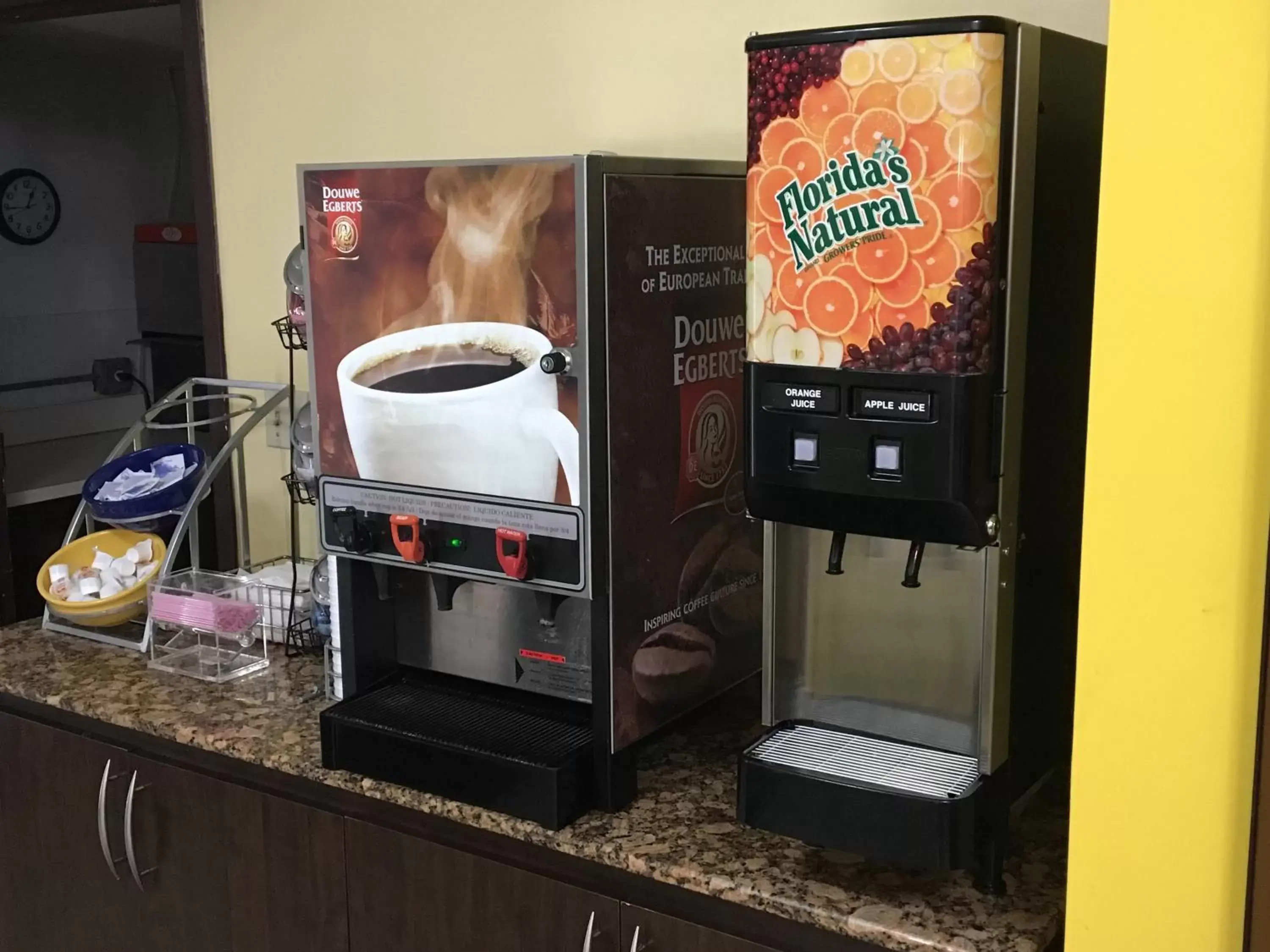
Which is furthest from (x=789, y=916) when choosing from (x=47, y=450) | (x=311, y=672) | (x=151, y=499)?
(x=47, y=450)

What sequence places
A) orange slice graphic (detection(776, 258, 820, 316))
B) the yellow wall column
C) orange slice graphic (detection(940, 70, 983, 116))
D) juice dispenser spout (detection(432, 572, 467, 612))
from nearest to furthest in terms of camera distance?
1. the yellow wall column
2. orange slice graphic (detection(940, 70, 983, 116))
3. orange slice graphic (detection(776, 258, 820, 316))
4. juice dispenser spout (detection(432, 572, 467, 612))

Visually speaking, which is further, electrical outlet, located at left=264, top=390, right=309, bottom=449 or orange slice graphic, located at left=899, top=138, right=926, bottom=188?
electrical outlet, located at left=264, top=390, right=309, bottom=449

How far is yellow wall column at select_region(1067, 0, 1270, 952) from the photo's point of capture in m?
0.88

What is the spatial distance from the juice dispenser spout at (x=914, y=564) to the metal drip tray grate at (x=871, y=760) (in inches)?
7.0

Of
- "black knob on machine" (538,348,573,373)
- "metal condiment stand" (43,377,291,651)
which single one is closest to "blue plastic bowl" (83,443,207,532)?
"metal condiment stand" (43,377,291,651)

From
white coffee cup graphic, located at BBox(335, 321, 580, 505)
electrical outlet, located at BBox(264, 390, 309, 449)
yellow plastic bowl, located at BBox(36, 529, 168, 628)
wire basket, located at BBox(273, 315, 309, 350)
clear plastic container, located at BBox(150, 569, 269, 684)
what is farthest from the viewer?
electrical outlet, located at BBox(264, 390, 309, 449)

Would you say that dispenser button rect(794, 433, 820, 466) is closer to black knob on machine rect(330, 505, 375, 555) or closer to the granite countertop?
the granite countertop

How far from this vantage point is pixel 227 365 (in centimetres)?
235

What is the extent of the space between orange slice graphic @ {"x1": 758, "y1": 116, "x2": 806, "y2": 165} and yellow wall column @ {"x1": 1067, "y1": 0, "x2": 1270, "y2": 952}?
28 centimetres

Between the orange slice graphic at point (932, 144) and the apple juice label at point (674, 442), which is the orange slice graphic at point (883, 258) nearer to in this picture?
the orange slice graphic at point (932, 144)

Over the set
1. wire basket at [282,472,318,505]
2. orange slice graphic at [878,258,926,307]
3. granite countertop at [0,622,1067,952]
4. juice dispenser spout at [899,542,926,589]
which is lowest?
granite countertop at [0,622,1067,952]

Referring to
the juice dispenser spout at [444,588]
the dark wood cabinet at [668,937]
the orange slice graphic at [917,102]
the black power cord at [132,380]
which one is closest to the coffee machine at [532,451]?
the juice dispenser spout at [444,588]

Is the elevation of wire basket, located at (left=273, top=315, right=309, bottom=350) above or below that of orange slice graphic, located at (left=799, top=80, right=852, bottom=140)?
below

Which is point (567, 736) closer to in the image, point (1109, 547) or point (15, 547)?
point (1109, 547)
